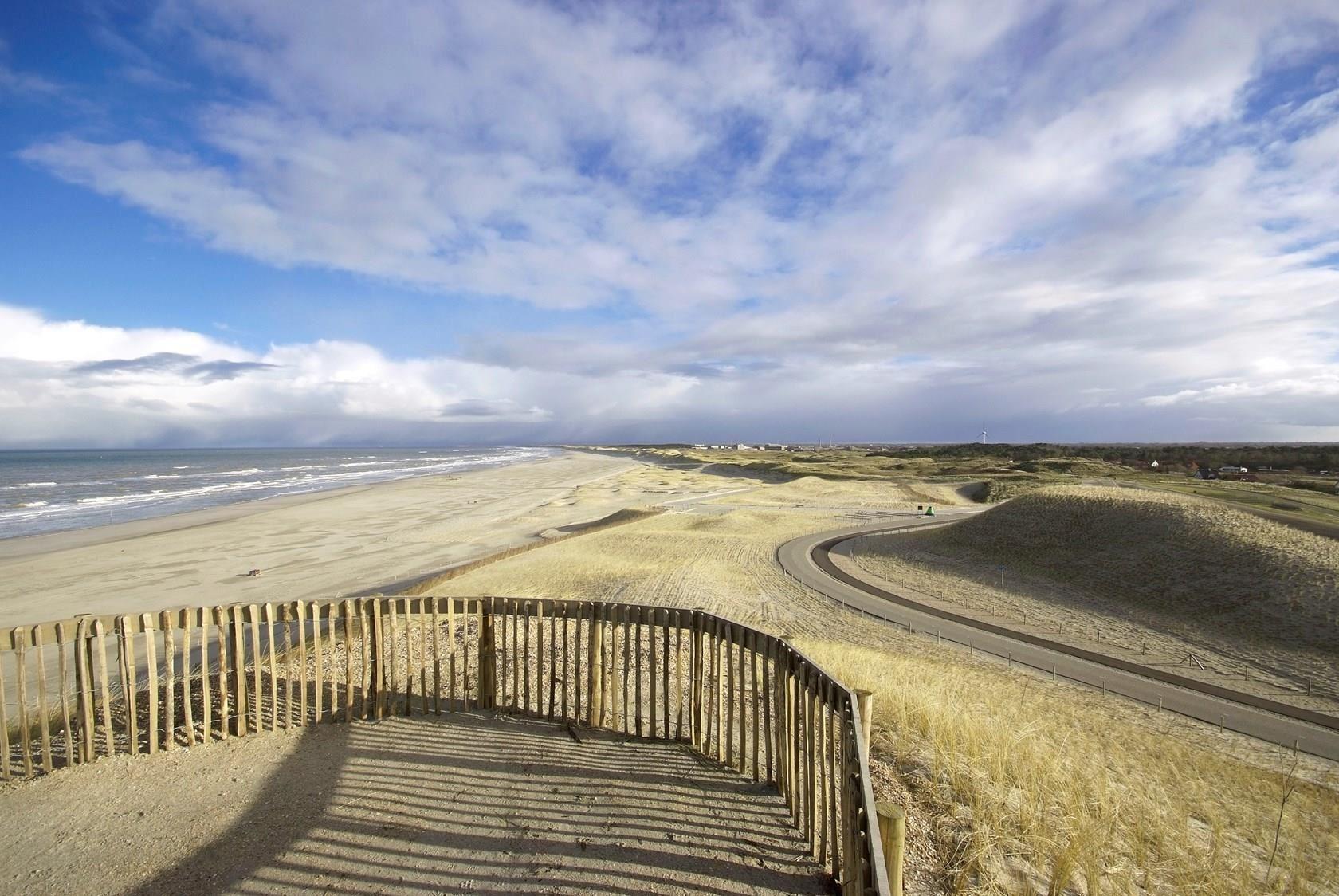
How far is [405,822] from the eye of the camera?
19.6ft

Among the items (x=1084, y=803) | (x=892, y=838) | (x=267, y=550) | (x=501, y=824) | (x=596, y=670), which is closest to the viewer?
(x=892, y=838)

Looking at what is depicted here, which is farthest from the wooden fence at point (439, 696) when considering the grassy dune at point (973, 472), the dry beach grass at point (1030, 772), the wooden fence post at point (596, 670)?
the grassy dune at point (973, 472)

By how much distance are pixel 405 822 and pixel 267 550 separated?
103ft

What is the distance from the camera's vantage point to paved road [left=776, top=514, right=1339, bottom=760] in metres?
14.8

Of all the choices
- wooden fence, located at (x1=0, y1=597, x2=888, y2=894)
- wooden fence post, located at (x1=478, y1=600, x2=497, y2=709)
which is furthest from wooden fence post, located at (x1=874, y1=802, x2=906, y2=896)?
wooden fence post, located at (x1=478, y1=600, x2=497, y2=709)

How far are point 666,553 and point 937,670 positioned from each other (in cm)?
1771

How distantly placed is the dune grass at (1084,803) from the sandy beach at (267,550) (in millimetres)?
20168

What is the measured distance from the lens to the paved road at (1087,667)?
1484cm

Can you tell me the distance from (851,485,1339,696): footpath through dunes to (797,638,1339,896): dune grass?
364 inches

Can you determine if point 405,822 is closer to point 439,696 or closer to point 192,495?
point 439,696

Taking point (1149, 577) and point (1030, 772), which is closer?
point (1030, 772)

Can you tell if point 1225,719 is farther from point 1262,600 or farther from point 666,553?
point 666,553

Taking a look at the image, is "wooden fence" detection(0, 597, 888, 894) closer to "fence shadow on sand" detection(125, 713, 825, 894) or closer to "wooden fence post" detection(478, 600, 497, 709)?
"wooden fence post" detection(478, 600, 497, 709)

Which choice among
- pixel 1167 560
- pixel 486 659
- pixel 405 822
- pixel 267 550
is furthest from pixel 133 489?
pixel 1167 560
